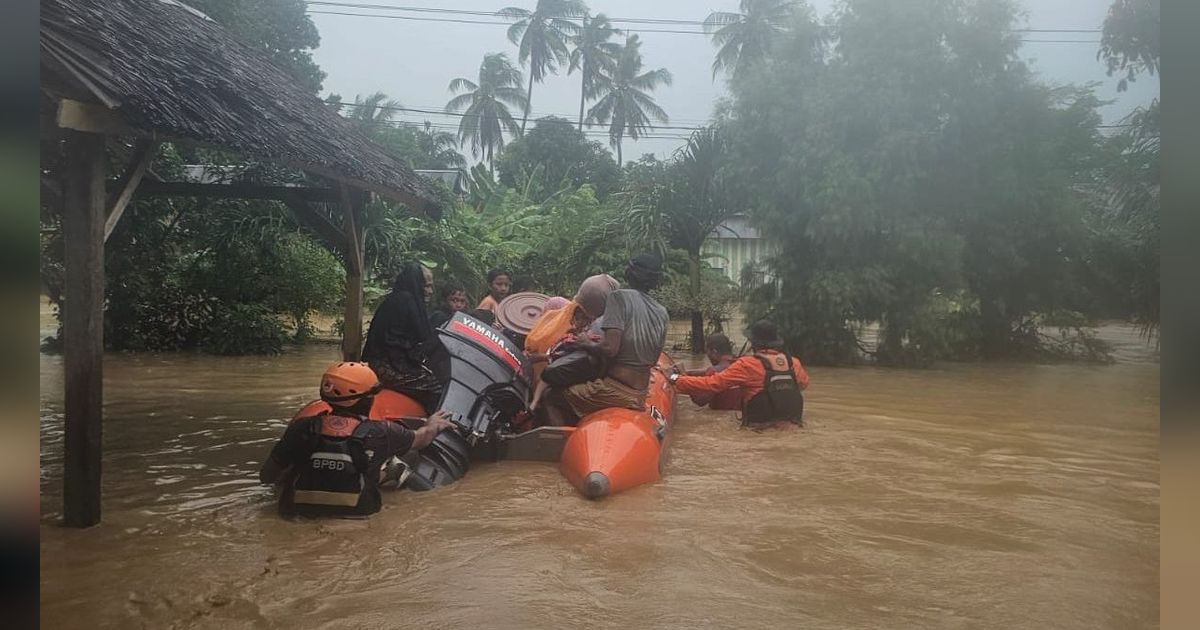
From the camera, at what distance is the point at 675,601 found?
375cm

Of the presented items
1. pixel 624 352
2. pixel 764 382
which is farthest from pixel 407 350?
pixel 764 382

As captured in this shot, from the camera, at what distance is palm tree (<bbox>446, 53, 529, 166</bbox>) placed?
3328cm

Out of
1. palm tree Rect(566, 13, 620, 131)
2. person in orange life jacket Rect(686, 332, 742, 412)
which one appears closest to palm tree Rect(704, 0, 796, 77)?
palm tree Rect(566, 13, 620, 131)

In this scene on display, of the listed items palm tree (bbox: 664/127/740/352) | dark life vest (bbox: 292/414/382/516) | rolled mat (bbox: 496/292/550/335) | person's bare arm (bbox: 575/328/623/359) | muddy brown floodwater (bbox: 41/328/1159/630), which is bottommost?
muddy brown floodwater (bbox: 41/328/1159/630)

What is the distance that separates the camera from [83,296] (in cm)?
427

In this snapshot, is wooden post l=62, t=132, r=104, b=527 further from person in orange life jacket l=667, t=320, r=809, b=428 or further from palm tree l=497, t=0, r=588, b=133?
palm tree l=497, t=0, r=588, b=133

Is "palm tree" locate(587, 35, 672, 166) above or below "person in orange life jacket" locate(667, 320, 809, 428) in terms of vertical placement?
above

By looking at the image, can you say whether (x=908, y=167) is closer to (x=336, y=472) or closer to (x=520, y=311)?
(x=520, y=311)

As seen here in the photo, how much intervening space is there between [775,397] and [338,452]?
4.19 metres

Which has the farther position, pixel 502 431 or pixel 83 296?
pixel 502 431

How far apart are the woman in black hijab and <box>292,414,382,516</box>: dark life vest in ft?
4.53

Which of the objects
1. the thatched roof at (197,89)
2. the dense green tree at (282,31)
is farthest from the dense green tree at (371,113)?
the thatched roof at (197,89)
